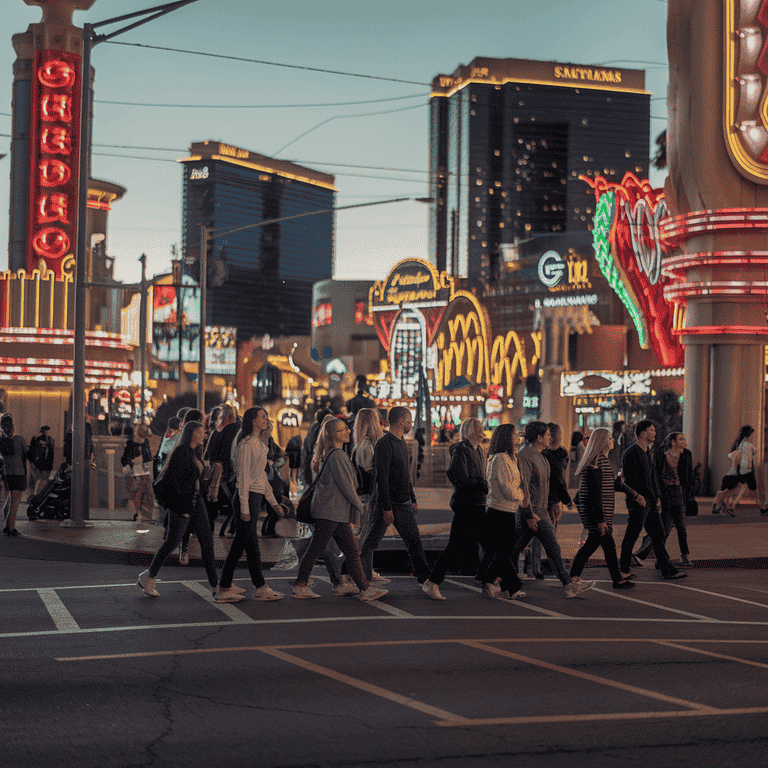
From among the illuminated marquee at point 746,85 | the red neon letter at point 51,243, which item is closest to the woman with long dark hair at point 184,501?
the illuminated marquee at point 746,85

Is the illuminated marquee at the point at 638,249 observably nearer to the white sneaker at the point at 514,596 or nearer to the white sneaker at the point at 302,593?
the white sneaker at the point at 514,596

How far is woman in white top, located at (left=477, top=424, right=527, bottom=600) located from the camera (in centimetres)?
1093

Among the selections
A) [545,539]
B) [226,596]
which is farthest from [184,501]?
[545,539]

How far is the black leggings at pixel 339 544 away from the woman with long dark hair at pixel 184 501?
0.97 meters

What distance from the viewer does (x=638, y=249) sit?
42094 millimetres

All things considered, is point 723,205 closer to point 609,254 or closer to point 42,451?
point 42,451

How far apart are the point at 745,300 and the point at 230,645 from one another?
60.8 ft

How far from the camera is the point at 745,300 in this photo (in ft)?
80.1

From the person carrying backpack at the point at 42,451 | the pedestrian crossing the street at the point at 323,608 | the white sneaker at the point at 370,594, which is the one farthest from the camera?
the person carrying backpack at the point at 42,451

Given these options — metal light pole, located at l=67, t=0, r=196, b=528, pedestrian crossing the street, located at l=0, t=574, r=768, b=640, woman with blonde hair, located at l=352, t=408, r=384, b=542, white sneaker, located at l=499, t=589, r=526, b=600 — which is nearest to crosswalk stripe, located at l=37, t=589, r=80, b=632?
pedestrian crossing the street, located at l=0, t=574, r=768, b=640

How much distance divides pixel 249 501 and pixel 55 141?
1418 inches

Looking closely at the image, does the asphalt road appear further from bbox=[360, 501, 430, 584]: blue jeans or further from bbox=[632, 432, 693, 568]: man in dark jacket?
bbox=[632, 432, 693, 568]: man in dark jacket

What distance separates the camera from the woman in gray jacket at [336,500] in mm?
10578

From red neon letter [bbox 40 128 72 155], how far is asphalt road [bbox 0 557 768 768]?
34692mm
